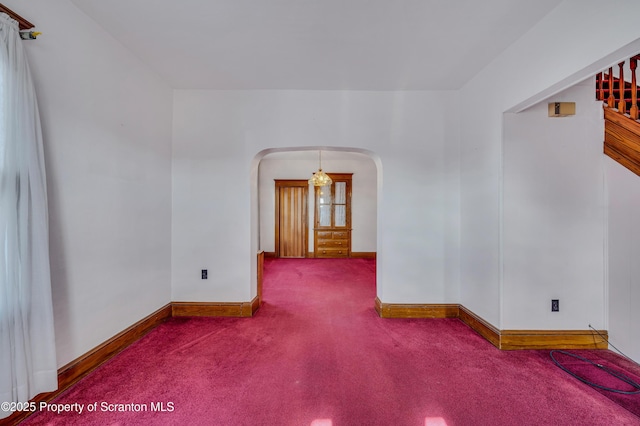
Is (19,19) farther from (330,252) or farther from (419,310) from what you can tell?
(330,252)

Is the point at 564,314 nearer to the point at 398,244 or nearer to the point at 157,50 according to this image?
the point at 398,244

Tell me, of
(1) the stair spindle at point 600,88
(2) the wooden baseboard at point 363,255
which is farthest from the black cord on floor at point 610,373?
(2) the wooden baseboard at point 363,255

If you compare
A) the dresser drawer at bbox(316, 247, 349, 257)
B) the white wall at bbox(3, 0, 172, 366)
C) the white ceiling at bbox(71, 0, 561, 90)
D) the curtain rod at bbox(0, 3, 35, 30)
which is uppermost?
the white ceiling at bbox(71, 0, 561, 90)

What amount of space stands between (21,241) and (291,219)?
5.63 meters

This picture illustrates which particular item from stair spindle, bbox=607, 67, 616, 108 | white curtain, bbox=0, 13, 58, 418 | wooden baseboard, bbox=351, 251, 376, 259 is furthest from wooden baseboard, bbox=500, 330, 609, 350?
wooden baseboard, bbox=351, 251, 376, 259

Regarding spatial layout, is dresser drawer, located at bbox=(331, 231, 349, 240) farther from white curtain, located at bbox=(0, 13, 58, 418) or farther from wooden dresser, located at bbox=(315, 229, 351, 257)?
white curtain, located at bbox=(0, 13, 58, 418)

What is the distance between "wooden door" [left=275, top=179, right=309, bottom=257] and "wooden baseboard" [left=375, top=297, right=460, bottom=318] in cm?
406

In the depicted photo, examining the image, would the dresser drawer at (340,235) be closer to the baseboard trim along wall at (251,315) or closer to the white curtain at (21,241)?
the baseboard trim along wall at (251,315)

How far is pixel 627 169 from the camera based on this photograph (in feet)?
7.32

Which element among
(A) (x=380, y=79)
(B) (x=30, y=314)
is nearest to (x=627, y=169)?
(A) (x=380, y=79)

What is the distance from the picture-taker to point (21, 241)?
1418 millimetres

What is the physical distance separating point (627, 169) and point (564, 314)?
141 centimetres

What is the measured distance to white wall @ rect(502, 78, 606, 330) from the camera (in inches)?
91.7

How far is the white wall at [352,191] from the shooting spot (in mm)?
6977
